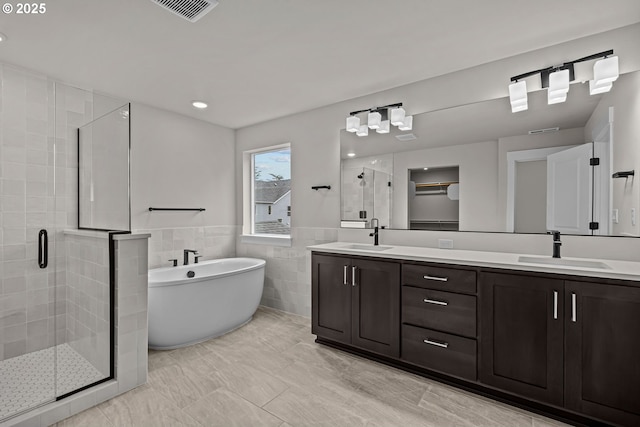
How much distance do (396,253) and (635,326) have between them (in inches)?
52.7

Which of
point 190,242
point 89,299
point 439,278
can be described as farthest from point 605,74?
point 190,242

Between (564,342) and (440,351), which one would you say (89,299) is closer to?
(440,351)

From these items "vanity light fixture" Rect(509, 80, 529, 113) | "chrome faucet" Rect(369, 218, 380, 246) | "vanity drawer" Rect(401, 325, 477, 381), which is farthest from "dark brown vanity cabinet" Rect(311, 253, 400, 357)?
"vanity light fixture" Rect(509, 80, 529, 113)

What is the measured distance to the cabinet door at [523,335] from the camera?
5.73 feet

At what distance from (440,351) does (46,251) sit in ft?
10.9

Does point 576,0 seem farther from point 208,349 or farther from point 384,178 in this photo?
point 208,349

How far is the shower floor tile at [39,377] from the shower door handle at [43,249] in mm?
Result: 720

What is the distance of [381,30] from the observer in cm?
199

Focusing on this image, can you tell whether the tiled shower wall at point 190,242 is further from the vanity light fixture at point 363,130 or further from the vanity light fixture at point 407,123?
the vanity light fixture at point 407,123

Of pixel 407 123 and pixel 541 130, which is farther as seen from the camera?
pixel 407 123

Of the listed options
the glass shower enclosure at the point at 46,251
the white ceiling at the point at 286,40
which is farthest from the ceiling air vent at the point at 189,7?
the glass shower enclosure at the point at 46,251

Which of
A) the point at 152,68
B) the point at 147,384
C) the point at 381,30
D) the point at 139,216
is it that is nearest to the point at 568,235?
the point at 381,30

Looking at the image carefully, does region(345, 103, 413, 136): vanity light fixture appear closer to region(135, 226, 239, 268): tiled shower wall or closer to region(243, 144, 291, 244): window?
region(243, 144, 291, 244): window

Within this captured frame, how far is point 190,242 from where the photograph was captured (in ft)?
12.2
